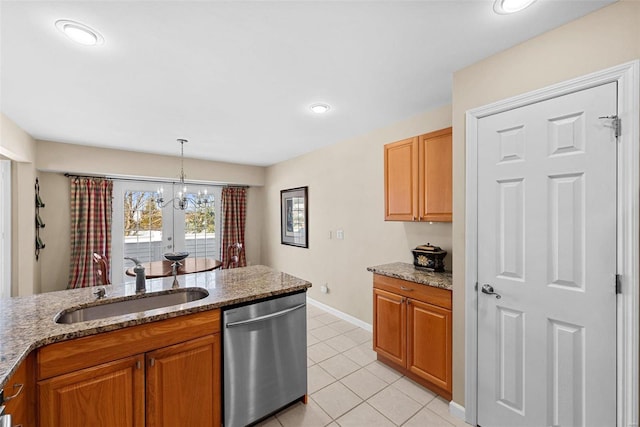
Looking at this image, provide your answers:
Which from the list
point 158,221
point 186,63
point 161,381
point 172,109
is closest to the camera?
point 161,381

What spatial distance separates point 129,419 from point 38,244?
12.6 feet

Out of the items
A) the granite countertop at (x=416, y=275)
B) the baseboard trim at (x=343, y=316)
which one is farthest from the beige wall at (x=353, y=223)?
the granite countertop at (x=416, y=275)

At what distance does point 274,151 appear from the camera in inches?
Result: 176

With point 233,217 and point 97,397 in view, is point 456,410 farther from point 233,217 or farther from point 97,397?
point 233,217

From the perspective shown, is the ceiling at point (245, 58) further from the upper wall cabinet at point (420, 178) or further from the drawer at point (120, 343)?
the drawer at point (120, 343)

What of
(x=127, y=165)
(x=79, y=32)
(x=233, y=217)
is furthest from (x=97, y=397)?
(x=233, y=217)

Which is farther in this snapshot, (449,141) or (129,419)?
(449,141)

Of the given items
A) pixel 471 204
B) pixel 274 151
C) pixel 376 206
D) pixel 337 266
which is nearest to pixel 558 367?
pixel 471 204

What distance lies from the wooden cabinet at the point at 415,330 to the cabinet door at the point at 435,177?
666 millimetres

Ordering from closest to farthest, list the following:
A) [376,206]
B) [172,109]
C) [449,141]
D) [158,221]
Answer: [449,141]
[172,109]
[376,206]
[158,221]

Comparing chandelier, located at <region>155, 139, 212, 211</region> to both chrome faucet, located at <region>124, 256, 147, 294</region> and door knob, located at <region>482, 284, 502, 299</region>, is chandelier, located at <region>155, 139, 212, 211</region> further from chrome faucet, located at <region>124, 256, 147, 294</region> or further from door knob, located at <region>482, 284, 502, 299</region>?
door knob, located at <region>482, 284, 502, 299</region>

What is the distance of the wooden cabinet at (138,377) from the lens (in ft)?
A: 4.13

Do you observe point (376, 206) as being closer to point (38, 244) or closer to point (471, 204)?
point (471, 204)

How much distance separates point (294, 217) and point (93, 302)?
3443 mm
